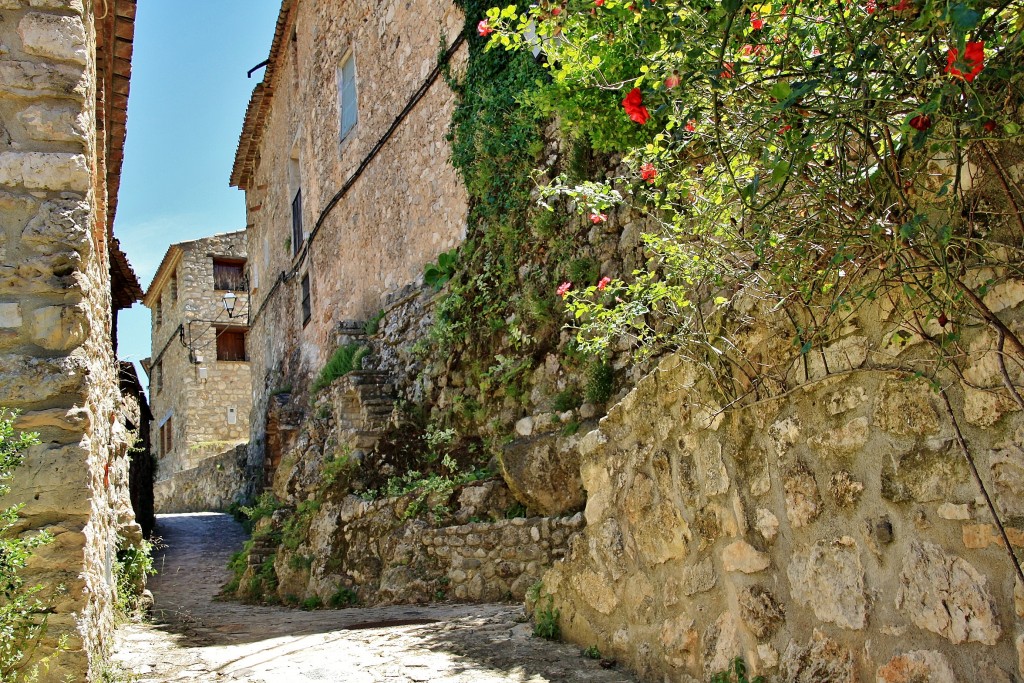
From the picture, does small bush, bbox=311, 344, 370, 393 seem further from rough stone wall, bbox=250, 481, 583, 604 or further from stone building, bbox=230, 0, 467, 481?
rough stone wall, bbox=250, 481, 583, 604

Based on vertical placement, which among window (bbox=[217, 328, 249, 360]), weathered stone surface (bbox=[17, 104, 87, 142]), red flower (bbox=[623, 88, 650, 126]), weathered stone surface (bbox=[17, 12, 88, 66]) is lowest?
red flower (bbox=[623, 88, 650, 126])

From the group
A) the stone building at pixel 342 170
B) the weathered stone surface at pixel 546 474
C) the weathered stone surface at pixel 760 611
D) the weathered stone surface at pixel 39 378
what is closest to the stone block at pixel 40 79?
the weathered stone surface at pixel 39 378

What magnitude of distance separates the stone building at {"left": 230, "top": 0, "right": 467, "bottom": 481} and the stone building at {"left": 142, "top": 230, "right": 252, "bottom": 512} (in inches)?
215

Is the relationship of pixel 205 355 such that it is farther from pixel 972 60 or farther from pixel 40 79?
pixel 972 60

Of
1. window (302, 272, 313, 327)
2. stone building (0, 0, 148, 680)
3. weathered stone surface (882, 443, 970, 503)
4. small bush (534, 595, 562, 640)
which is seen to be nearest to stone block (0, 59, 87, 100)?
stone building (0, 0, 148, 680)

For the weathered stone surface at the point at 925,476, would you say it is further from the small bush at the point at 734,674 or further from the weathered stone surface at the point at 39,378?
the weathered stone surface at the point at 39,378

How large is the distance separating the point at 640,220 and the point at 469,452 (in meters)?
2.98

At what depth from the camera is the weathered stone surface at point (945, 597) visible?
2.31 m

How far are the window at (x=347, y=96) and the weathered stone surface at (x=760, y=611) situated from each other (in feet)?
37.6

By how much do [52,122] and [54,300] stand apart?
857 mm

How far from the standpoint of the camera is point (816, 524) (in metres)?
2.90

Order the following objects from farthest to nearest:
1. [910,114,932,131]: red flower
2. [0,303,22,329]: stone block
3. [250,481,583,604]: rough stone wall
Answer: [250,481,583,604]: rough stone wall, [0,303,22,329]: stone block, [910,114,932,131]: red flower

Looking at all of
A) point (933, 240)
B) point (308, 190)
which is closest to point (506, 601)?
point (933, 240)

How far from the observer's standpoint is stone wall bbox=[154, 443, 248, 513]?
1841 cm
